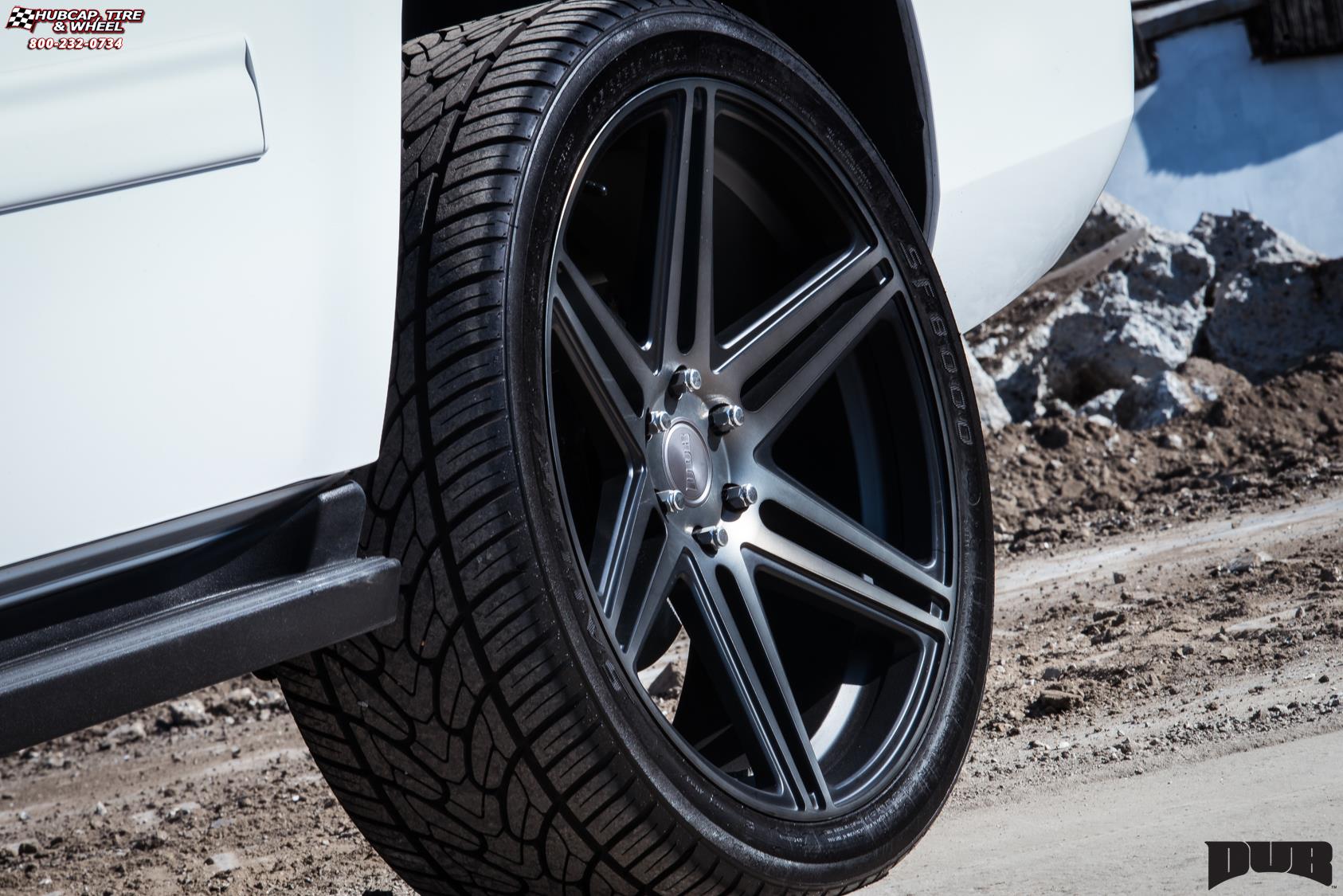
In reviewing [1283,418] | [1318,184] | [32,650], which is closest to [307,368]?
[32,650]

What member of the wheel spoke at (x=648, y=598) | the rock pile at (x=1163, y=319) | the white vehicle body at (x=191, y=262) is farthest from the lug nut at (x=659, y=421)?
the rock pile at (x=1163, y=319)

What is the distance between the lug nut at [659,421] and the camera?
69.5 inches

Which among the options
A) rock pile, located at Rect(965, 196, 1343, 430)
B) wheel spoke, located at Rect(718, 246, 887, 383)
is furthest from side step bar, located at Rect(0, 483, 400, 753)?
rock pile, located at Rect(965, 196, 1343, 430)

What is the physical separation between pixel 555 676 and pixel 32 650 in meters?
0.52

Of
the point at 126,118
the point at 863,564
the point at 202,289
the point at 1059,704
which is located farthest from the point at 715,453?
the point at 1059,704

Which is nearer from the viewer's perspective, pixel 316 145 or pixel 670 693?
pixel 316 145

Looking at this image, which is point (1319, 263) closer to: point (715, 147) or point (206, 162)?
point (715, 147)

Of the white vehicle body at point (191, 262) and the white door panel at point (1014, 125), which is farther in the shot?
the white door panel at point (1014, 125)

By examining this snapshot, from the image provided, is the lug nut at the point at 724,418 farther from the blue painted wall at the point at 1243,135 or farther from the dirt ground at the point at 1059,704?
the blue painted wall at the point at 1243,135

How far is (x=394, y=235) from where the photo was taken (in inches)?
56.9

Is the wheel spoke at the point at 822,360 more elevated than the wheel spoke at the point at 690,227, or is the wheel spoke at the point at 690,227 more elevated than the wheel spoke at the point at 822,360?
the wheel spoke at the point at 690,227

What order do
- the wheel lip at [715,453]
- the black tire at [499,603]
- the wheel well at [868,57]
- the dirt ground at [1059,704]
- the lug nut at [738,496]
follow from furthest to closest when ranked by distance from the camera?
the dirt ground at [1059,704] → the wheel well at [868,57] → the lug nut at [738,496] → the wheel lip at [715,453] → the black tire at [499,603]

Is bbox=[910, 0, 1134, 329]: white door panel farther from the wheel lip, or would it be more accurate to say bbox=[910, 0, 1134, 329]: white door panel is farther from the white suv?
the wheel lip

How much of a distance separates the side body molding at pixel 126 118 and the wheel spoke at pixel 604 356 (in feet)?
1.49
